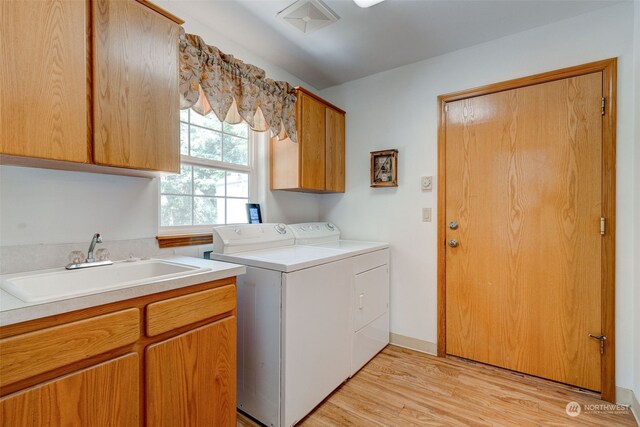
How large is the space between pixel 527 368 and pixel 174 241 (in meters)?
2.54

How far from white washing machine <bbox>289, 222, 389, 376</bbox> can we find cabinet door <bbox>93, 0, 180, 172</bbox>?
4.05 feet

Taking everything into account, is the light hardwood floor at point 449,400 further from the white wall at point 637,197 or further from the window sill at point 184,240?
the window sill at point 184,240

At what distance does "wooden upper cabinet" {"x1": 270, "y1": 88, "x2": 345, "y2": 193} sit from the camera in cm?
237

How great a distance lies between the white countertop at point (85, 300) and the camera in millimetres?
803

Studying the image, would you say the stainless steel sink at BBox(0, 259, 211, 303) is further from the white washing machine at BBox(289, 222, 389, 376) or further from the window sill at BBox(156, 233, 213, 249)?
the white washing machine at BBox(289, 222, 389, 376)

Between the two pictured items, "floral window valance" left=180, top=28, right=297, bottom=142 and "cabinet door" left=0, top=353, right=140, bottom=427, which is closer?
"cabinet door" left=0, top=353, right=140, bottom=427

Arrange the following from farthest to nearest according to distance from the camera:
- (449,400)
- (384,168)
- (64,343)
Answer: (384,168) < (449,400) < (64,343)

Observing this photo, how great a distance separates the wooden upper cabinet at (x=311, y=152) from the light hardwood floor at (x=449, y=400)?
60.6 inches

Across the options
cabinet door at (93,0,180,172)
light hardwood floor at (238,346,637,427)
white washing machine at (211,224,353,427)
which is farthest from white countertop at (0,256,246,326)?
light hardwood floor at (238,346,637,427)

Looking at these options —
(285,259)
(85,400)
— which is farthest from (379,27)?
(85,400)

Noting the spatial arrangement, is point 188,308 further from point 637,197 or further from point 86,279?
point 637,197

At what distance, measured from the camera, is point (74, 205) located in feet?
4.61

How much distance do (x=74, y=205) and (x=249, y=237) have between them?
3.05ft

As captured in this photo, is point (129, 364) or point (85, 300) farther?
point (129, 364)
